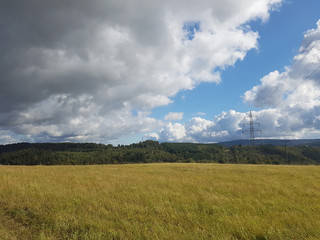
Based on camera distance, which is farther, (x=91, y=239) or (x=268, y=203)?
(x=268, y=203)

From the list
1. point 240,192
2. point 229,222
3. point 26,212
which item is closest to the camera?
point 229,222

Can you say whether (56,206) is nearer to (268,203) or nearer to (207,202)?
(207,202)

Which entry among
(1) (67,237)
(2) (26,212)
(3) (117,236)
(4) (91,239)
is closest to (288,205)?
(3) (117,236)

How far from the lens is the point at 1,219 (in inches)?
307

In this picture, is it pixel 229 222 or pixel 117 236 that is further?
pixel 229 222

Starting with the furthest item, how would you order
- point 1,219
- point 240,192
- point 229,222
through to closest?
point 240,192
point 1,219
point 229,222

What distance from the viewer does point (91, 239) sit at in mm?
6039

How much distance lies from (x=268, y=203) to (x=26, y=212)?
11.2 meters

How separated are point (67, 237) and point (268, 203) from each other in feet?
→ 30.4

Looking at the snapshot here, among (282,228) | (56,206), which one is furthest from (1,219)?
(282,228)

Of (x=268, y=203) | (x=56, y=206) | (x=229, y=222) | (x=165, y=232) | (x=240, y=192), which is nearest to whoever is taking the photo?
(x=165, y=232)

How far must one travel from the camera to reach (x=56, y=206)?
374 inches

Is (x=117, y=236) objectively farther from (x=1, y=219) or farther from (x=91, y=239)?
(x=1, y=219)

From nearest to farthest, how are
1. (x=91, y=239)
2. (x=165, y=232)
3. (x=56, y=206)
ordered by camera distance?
1. (x=91, y=239)
2. (x=165, y=232)
3. (x=56, y=206)
